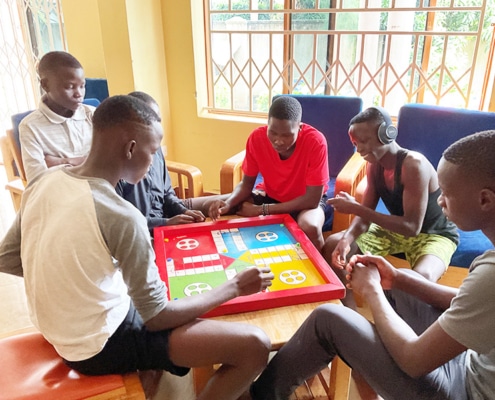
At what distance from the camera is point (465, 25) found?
2328 mm

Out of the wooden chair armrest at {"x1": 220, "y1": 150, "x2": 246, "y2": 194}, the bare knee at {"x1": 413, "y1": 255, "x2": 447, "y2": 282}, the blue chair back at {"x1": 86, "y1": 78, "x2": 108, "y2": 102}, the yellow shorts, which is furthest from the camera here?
the blue chair back at {"x1": 86, "y1": 78, "x2": 108, "y2": 102}

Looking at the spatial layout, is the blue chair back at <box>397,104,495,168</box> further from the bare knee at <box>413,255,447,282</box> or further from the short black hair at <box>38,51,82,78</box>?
the short black hair at <box>38,51,82,78</box>

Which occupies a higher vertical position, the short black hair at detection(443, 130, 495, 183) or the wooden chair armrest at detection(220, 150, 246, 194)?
the short black hair at detection(443, 130, 495, 183)

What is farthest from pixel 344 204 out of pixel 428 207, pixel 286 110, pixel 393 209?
pixel 286 110

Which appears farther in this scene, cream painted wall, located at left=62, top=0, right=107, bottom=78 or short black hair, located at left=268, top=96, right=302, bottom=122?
cream painted wall, located at left=62, top=0, right=107, bottom=78

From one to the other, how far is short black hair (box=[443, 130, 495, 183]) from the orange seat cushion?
93cm

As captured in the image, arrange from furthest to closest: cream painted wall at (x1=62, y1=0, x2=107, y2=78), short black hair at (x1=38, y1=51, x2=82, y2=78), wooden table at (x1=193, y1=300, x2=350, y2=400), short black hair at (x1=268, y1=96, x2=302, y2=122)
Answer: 1. cream painted wall at (x1=62, y1=0, x2=107, y2=78)
2. short black hair at (x1=38, y1=51, x2=82, y2=78)
3. short black hair at (x1=268, y1=96, x2=302, y2=122)
4. wooden table at (x1=193, y1=300, x2=350, y2=400)

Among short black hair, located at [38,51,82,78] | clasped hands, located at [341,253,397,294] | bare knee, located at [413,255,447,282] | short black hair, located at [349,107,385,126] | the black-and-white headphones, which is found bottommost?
bare knee, located at [413,255,447,282]

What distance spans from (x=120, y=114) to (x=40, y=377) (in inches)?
26.0

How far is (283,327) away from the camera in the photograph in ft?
3.83

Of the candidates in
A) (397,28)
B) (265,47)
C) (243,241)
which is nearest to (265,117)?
(265,47)

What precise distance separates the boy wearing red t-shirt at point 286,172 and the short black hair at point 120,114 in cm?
84

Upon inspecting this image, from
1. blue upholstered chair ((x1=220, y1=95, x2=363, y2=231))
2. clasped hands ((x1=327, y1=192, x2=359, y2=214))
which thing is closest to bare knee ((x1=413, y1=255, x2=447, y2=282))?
clasped hands ((x1=327, y1=192, x2=359, y2=214))

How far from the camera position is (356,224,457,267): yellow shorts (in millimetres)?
1575
